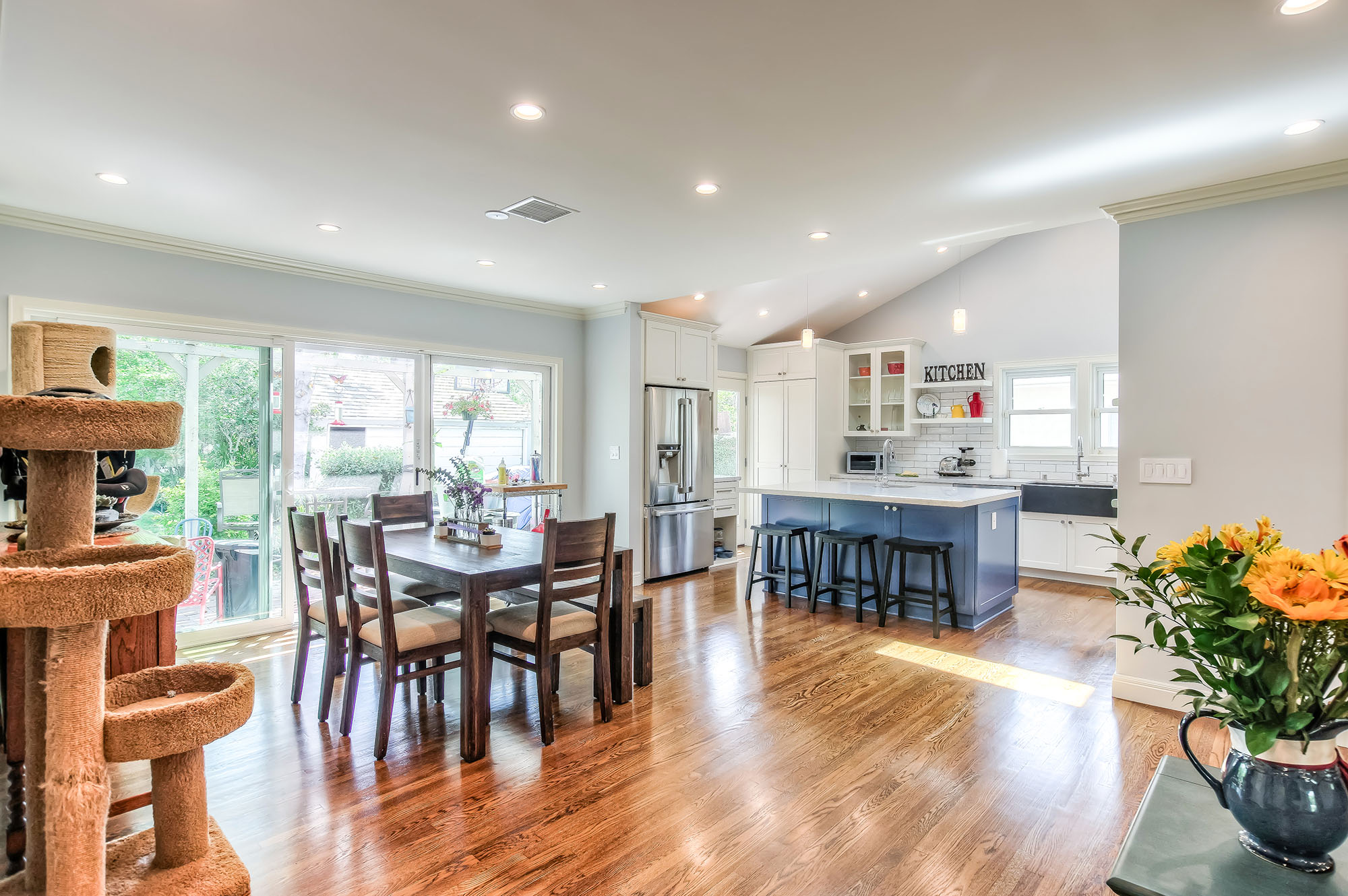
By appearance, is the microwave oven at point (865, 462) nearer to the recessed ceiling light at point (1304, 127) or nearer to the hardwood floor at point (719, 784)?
the hardwood floor at point (719, 784)

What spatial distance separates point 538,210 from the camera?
345 centimetres

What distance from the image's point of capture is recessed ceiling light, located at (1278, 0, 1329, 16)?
70.6 inches

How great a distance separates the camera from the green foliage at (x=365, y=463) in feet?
15.4

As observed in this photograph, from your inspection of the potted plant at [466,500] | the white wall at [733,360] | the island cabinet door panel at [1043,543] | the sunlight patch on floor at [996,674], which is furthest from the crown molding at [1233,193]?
the white wall at [733,360]

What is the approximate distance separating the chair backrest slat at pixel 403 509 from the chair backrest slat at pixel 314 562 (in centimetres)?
70

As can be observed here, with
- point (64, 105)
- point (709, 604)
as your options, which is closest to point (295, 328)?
point (64, 105)

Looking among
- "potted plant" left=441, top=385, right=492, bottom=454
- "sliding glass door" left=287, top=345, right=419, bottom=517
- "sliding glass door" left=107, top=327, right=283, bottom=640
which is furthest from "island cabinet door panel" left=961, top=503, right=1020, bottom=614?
"sliding glass door" left=107, top=327, right=283, bottom=640

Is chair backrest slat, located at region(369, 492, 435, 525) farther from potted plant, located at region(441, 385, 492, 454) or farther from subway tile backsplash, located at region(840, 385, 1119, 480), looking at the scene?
subway tile backsplash, located at region(840, 385, 1119, 480)

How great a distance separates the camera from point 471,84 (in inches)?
87.4

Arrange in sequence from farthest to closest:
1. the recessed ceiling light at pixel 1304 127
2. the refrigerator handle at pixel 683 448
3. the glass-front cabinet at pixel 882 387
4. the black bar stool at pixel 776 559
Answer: the glass-front cabinet at pixel 882 387, the refrigerator handle at pixel 683 448, the black bar stool at pixel 776 559, the recessed ceiling light at pixel 1304 127

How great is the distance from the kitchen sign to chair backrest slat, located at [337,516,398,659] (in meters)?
6.13

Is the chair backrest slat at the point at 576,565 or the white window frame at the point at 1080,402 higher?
the white window frame at the point at 1080,402

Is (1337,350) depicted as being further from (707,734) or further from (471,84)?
(471,84)

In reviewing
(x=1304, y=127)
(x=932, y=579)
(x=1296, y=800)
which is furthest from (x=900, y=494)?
(x=1296, y=800)
